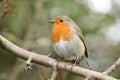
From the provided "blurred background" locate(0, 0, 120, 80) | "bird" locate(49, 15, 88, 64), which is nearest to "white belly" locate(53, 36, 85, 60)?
"bird" locate(49, 15, 88, 64)

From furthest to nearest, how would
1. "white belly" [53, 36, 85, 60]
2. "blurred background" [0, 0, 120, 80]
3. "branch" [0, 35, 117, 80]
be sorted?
"blurred background" [0, 0, 120, 80] → "white belly" [53, 36, 85, 60] → "branch" [0, 35, 117, 80]

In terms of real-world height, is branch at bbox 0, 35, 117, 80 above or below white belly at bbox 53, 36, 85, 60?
above

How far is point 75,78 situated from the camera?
5.89m

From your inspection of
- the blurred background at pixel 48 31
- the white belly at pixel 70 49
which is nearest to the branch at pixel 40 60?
the white belly at pixel 70 49

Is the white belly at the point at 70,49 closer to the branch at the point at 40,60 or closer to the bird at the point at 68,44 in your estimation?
the bird at the point at 68,44

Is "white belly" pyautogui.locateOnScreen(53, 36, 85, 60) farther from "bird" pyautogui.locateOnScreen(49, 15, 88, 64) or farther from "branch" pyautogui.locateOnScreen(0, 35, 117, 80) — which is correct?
"branch" pyautogui.locateOnScreen(0, 35, 117, 80)

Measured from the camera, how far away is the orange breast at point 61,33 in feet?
15.8

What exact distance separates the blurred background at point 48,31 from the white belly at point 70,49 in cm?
74

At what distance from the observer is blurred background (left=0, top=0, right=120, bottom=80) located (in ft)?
18.5

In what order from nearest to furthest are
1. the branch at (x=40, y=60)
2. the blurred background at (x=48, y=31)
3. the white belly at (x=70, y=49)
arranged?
1. the branch at (x=40, y=60)
2. the white belly at (x=70, y=49)
3. the blurred background at (x=48, y=31)

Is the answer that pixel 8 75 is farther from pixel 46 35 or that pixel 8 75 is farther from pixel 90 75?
pixel 90 75

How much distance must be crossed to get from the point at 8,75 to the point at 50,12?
1.06 metres

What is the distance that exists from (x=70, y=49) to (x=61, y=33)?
212 millimetres

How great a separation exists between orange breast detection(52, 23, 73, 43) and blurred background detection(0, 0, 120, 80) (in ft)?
1.83
